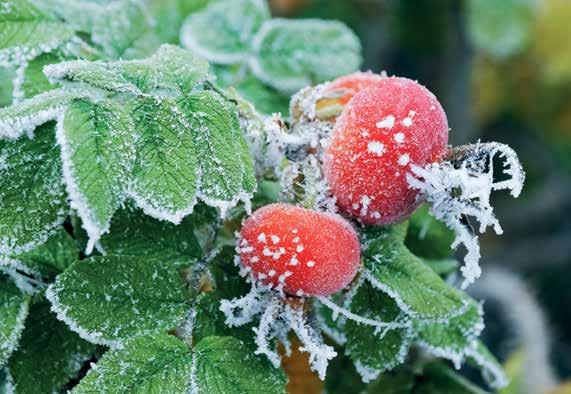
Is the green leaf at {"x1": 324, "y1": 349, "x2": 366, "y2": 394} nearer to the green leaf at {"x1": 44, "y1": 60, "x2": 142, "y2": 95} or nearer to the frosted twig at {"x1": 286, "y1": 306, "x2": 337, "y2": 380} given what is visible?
the frosted twig at {"x1": 286, "y1": 306, "x2": 337, "y2": 380}

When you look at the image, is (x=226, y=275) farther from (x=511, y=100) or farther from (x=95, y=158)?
(x=511, y=100)

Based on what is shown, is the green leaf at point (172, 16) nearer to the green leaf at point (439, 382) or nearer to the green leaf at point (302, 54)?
the green leaf at point (302, 54)

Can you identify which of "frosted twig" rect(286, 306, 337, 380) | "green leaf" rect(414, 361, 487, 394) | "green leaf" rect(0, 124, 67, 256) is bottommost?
"green leaf" rect(414, 361, 487, 394)

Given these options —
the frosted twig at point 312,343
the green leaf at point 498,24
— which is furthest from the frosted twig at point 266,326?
the green leaf at point 498,24

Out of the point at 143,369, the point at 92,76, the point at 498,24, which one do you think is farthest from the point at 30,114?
the point at 498,24

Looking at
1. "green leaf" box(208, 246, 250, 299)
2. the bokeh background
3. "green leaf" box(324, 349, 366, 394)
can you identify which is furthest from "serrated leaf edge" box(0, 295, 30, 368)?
the bokeh background

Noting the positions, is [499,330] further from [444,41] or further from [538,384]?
[444,41]

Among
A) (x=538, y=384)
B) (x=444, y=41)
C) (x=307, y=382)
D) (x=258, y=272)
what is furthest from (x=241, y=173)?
(x=444, y=41)
